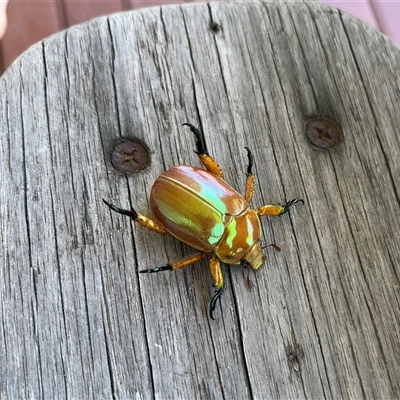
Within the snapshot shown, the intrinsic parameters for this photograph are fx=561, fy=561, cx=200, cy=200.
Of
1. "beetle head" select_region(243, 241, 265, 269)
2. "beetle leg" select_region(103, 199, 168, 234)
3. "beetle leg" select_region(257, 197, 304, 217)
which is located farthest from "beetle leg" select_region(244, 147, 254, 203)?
"beetle leg" select_region(103, 199, 168, 234)

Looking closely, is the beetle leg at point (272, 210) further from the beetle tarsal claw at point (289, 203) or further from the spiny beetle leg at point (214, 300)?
the spiny beetle leg at point (214, 300)

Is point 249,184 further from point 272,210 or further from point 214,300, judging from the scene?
point 214,300

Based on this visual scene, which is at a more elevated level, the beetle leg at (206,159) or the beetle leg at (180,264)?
the beetle leg at (206,159)

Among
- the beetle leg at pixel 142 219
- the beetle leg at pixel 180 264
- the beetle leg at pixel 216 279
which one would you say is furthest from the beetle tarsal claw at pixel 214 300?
the beetle leg at pixel 142 219

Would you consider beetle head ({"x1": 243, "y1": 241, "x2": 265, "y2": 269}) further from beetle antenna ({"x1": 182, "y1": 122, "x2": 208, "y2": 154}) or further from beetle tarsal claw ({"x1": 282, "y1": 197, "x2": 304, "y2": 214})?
beetle antenna ({"x1": 182, "y1": 122, "x2": 208, "y2": 154})

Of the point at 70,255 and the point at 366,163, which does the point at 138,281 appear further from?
the point at 366,163

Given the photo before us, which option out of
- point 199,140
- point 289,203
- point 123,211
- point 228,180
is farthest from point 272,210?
point 123,211
